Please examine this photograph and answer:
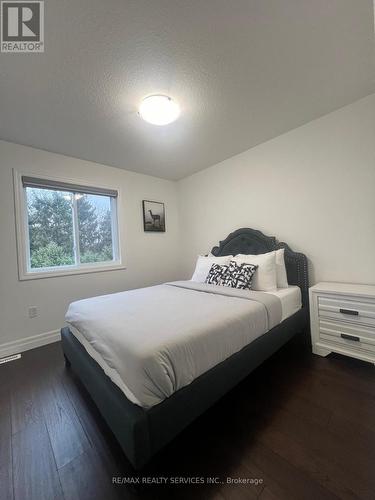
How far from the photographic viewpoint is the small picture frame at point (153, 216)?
3.57m

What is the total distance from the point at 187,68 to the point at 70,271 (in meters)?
2.55

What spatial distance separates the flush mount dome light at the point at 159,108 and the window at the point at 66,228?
1539 mm

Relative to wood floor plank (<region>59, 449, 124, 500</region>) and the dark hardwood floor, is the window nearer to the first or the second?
the dark hardwood floor

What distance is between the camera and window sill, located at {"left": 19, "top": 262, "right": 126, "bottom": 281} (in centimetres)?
250

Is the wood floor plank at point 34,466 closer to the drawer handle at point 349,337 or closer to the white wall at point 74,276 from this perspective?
the white wall at point 74,276

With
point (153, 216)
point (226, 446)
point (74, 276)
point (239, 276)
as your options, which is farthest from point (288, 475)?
point (153, 216)

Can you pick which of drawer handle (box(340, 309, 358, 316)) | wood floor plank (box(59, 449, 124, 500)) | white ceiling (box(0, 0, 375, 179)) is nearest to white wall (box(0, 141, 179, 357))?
white ceiling (box(0, 0, 375, 179))

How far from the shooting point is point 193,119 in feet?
7.01

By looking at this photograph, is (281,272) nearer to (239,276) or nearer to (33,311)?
(239,276)

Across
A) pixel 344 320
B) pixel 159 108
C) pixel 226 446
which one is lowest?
pixel 226 446

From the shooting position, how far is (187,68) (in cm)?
151

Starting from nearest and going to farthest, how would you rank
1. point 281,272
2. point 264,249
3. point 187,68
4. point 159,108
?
point 187,68, point 159,108, point 281,272, point 264,249

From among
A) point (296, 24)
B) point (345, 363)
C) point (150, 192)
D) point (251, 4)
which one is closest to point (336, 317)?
point (345, 363)

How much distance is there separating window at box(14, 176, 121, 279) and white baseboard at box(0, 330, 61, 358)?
726 mm
